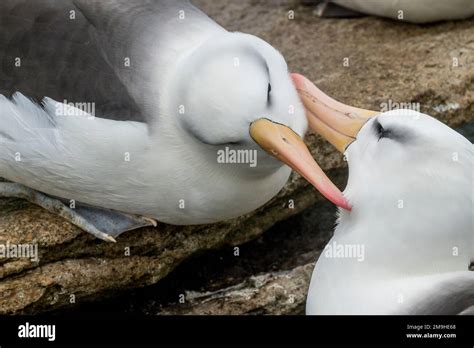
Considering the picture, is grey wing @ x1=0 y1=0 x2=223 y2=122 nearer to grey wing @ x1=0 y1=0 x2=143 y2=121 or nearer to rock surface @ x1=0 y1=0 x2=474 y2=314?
grey wing @ x1=0 y1=0 x2=143 y2=121

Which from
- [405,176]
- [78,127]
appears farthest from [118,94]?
[405,176]

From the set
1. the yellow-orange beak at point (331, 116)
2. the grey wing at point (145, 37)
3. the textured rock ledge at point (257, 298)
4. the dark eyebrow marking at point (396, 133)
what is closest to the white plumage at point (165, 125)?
the grey wing at point (145, 37)

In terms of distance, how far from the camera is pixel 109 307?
236 inches

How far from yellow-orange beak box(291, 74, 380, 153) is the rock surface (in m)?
0.97

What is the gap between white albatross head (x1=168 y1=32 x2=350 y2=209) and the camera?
4832 millimetres

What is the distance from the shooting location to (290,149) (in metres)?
4.86

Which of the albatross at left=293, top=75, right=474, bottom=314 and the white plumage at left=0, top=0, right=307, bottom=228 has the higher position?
the white plumage at left=0, top=0, right=307, bottom=228

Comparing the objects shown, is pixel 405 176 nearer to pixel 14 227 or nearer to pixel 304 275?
pixel 304 275

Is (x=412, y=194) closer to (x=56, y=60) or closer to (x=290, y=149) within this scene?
(x=290, y=149)

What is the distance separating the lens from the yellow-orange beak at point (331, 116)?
17.0 feet

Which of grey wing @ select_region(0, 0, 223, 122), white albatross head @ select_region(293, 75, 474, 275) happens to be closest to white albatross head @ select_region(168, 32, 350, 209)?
white albatross head @ select_region(293, 75, 474, 275)

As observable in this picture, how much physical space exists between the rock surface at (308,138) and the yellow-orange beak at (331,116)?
0.97 meters

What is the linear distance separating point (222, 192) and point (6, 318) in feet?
3.85

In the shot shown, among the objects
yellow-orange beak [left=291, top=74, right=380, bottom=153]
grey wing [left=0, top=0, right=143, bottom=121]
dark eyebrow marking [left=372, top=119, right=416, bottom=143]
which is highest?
grey wing [left=0, top=0, right=143, bottom=121]
